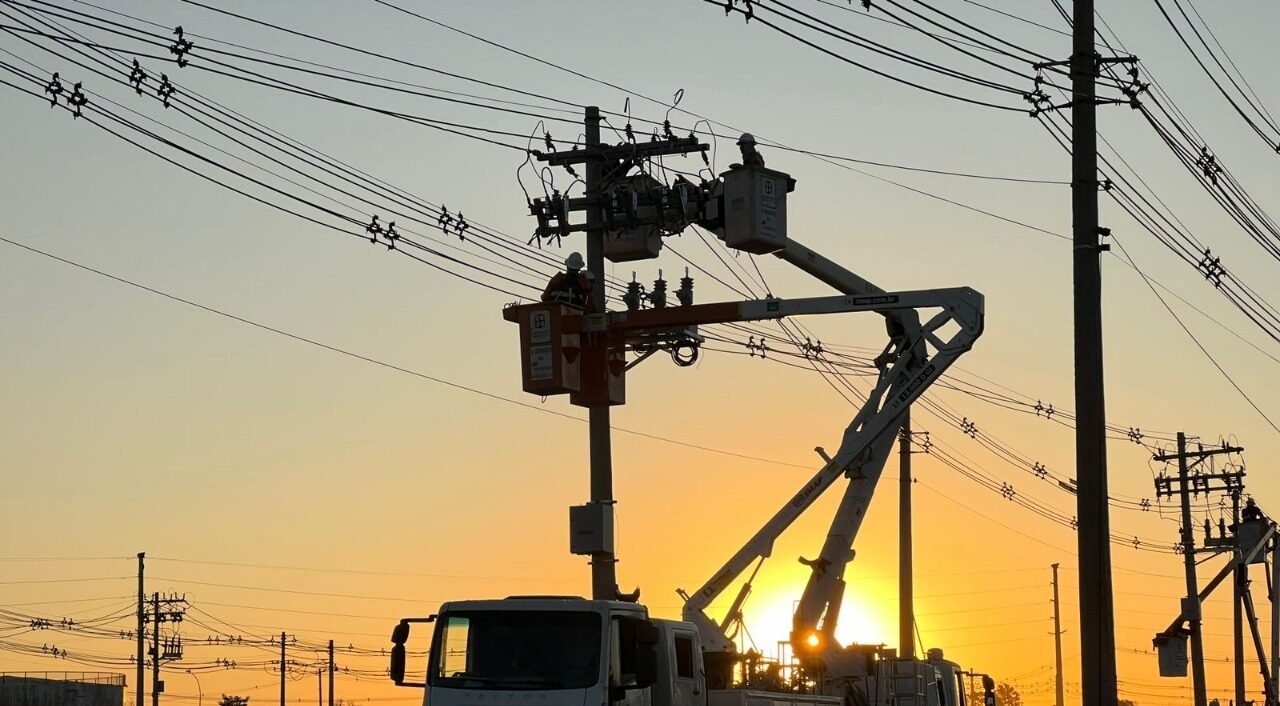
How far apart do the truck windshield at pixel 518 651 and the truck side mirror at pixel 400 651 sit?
44cm

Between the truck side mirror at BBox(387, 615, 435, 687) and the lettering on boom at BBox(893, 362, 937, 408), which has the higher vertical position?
the lettering on boom at BBox(893, 362, 937, 408)

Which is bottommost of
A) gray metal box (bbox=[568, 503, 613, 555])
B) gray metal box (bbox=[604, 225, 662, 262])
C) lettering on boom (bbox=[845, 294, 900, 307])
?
gray metal box (bbox=[568, 503, 613, 555])

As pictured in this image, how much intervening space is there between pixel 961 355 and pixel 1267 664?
27882mm

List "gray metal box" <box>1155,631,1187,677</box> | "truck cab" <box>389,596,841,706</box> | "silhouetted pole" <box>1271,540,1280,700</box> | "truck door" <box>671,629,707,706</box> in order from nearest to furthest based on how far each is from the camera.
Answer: "truck cab" <box>389,596,841,706</box>
"truck door" <box>671,629,707,706</box>
"silhouetted pole" <box>1271,540,1280,700</box>
"gray metal box" <box>1155,631,1187,677</box>

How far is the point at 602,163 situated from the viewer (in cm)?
3706

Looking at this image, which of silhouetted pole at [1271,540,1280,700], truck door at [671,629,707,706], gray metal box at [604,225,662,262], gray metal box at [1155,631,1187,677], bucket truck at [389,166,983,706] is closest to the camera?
truck door at [671,629,707,706]

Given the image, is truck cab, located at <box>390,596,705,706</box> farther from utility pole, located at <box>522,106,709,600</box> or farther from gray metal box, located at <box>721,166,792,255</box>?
gray metal box, located at <box>721,166,792,255</box>

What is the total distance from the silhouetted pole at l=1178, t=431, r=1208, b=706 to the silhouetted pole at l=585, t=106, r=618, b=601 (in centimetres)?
3469

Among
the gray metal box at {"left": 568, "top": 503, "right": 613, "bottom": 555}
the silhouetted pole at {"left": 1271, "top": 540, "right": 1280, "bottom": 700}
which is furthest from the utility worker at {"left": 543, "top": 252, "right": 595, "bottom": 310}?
the silhouetted pole at {"left": 1271, "top": 540, "right": 1280, "bottom": 700}

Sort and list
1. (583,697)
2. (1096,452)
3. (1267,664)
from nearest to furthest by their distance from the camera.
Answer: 1. (583,697)
2. (1096,452)
3. (1267,664)

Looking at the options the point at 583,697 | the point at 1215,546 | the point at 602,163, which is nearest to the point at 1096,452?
the point at 583,697

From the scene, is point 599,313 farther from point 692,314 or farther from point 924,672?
point 924,672

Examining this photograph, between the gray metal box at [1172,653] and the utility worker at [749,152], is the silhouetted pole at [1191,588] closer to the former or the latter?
the gray metal box at [1172,653]

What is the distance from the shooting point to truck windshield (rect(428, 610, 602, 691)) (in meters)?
25.2
